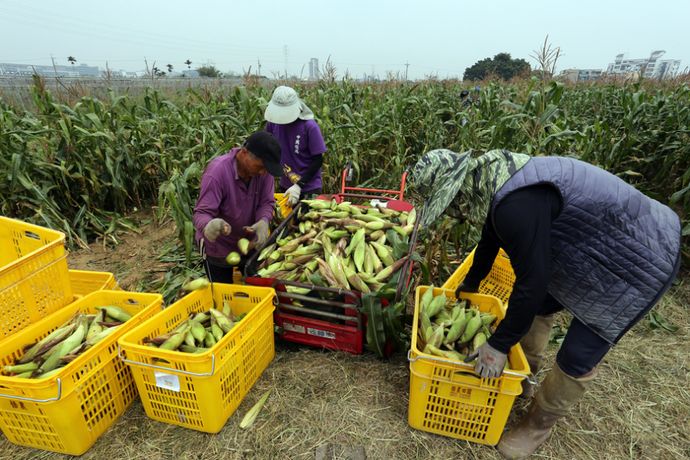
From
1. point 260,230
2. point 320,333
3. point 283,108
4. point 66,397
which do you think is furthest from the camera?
point 283,108

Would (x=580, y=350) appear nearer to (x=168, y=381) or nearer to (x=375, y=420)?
(x=375, y=420)

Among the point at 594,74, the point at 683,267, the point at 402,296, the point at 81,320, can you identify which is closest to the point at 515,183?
the point at 402,296

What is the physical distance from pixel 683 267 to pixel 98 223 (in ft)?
25.2

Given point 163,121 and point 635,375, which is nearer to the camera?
point 635,375

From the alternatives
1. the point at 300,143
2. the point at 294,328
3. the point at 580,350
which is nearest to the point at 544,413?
the point at 580,350

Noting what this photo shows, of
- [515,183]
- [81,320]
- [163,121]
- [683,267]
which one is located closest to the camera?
[515,183]

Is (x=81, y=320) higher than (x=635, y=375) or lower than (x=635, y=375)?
higher

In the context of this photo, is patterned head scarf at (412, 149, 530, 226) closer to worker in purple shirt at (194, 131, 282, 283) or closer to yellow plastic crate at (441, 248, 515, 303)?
worker in purple shirt at (194, 131, 282, 283)

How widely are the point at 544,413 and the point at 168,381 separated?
238 centimetres

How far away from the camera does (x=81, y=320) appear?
8.92 ft

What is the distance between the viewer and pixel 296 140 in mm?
4324

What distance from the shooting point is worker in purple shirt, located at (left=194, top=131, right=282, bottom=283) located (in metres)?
2.84

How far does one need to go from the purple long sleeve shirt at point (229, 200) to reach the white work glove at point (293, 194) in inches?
25.2

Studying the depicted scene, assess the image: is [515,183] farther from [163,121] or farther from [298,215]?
[163,121]
